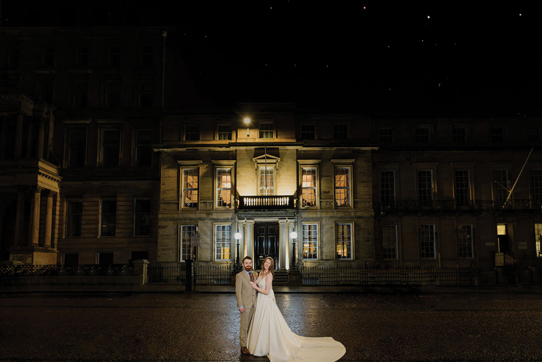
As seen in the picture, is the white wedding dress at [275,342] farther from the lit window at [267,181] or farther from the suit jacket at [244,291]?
the lit window at [267,181]

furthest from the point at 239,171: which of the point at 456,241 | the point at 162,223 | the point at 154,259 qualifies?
the point at 456,241

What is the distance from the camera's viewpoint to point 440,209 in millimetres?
34250

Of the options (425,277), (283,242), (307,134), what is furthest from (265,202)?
(425,277)

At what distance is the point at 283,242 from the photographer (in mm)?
31969

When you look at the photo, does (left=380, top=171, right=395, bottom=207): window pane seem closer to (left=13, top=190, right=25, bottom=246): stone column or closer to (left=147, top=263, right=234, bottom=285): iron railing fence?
(left=147, top=263, right=234, bottom=285): iron railing fence

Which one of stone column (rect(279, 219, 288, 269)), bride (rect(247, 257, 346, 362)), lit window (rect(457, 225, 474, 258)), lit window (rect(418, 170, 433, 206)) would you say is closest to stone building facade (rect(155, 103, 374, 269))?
stone column (rect(279, 219, 288, 269))

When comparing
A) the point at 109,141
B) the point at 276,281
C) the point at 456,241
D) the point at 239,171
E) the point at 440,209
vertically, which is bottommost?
the point at 276,281

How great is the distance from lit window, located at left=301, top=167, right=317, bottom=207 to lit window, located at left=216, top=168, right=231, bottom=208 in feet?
17.4

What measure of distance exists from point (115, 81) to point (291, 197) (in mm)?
17799

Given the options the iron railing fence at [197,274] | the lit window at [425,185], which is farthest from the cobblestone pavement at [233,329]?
the lit window at [425,185]

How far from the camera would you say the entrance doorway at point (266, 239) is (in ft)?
109

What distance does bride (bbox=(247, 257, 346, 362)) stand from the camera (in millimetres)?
8438

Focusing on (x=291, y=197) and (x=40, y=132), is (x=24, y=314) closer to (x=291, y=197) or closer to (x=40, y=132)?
(x=291, y=197)

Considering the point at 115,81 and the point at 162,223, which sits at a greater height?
the point at 115,81
